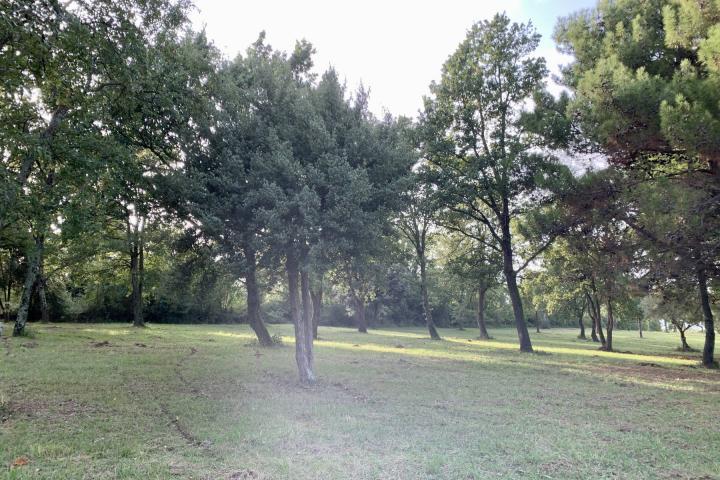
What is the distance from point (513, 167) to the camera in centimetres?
1766

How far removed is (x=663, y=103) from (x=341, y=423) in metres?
8.52

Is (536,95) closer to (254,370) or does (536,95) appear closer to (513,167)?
(513,167)

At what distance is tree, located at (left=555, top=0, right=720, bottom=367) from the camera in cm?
810

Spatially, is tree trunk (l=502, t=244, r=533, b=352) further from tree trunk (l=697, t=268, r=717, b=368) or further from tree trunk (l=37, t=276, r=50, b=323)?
tree trunk (l=37, t=276, r=50, b=323)

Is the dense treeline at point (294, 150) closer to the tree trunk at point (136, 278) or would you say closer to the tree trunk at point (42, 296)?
the tree trunk at point (136, 278)

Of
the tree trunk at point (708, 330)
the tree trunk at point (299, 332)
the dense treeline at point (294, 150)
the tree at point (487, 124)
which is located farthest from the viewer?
the tree at point (487, 124)

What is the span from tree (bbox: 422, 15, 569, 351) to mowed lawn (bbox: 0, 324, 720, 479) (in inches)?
352

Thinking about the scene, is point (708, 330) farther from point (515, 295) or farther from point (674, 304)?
point (515, 295)

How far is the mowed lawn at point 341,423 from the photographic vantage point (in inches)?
175

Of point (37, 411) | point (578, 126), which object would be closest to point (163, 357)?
point (37, 411)

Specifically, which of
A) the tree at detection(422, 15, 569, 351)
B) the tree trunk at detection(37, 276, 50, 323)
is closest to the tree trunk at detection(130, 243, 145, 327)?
the tree trunk at detection(37, 276, 50, 323)

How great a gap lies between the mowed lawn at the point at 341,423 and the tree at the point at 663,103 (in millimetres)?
4019

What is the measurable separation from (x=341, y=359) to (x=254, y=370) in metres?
3.99

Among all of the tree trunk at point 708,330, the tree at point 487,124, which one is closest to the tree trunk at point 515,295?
the tree at point 487,124
